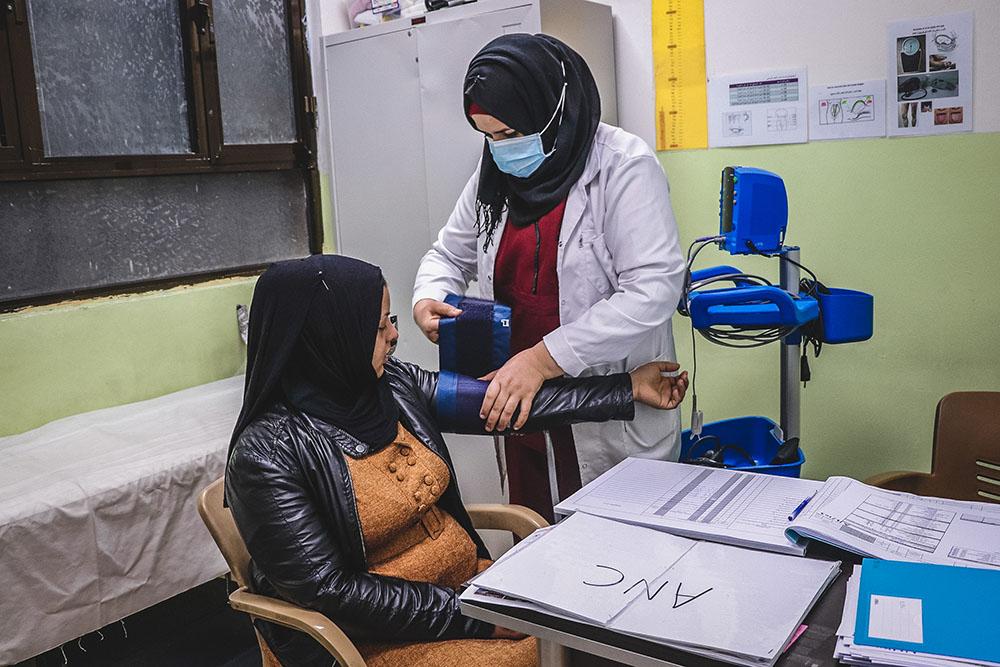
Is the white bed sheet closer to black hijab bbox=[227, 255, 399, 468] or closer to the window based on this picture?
the window

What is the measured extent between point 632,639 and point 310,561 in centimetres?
60

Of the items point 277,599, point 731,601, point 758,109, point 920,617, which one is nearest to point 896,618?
point 920,617

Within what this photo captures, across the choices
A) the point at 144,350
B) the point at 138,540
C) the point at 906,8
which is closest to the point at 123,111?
the point at 144,350

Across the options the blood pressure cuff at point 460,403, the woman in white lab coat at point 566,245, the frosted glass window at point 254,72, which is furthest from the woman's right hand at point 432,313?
the frosted glass window at point 254,72

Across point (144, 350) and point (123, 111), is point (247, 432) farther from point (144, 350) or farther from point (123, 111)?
point (123, 111)

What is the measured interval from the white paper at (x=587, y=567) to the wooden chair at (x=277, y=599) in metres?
0.31

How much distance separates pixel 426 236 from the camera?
11.0ft

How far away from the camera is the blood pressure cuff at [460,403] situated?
6.20 feet

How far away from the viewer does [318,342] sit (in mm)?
1639

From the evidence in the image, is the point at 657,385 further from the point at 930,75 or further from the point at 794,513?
the point at 930,75

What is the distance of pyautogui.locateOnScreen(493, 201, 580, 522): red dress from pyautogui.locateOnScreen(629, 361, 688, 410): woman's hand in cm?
21

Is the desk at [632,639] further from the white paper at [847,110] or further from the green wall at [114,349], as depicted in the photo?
the green wall at [114,349]

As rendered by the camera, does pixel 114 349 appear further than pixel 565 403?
Yes

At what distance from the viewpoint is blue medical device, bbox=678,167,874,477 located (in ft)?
6.63
